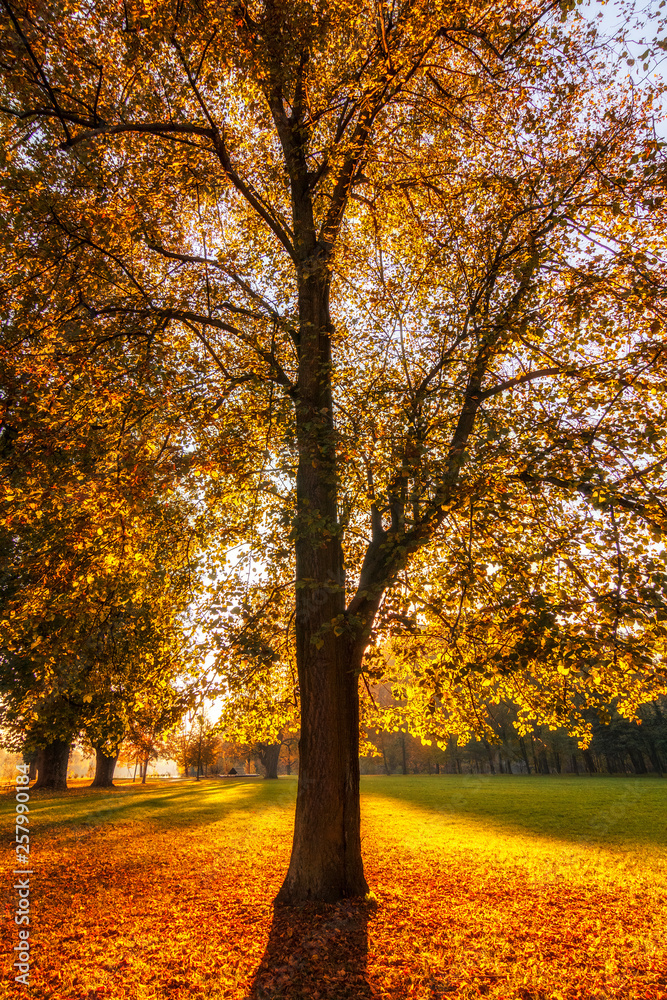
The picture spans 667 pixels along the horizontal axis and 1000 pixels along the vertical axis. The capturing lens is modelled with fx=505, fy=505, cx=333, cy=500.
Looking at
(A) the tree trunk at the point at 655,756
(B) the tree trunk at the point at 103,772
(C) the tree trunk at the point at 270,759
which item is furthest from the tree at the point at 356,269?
(A) the tree trunk at the point at 655,756

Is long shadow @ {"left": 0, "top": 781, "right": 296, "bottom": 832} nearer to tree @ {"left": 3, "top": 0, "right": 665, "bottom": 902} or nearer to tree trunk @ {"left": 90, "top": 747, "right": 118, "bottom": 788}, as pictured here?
tree trunk @ {"left": 90, "top": 747, "right": 118, "bottom": 788}

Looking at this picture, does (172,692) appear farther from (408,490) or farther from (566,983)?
(566,983)

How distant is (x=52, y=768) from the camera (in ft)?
82.9

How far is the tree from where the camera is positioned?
659 centimetres

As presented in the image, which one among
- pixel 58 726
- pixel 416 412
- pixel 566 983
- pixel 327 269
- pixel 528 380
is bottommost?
pixel 566 983

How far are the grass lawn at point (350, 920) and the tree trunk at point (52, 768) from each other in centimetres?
1151

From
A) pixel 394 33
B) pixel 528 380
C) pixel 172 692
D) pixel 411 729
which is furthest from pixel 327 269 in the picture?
pixel 411 729

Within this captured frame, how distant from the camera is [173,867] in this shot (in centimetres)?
A: 1054

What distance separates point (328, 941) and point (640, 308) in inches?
353

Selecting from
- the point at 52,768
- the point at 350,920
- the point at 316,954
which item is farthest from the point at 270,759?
the point at 316,954

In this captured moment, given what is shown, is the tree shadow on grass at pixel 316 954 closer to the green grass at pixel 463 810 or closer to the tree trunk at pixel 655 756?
the green grass at pixel 463 810

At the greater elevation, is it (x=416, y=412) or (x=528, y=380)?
(x=528, y=380)

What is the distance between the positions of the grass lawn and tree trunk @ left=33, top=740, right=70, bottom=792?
1151 cm

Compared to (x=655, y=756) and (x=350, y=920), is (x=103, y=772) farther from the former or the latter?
(x=655, y=756)
